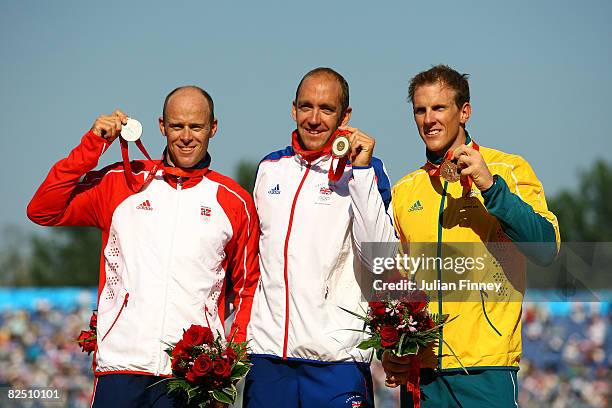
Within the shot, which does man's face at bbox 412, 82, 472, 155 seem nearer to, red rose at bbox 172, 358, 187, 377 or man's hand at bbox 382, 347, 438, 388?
man's hand at bbox 382, 347, 438, 388

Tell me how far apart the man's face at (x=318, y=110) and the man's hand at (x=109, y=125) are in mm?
1159

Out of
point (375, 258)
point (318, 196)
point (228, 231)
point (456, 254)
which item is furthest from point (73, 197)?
point (456, 254)

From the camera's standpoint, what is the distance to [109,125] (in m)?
5.75

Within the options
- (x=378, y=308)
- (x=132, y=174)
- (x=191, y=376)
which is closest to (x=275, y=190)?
(x=132, y=174)

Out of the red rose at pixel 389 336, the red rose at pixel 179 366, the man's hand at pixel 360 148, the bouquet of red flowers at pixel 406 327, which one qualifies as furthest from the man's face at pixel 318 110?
the red rose at pixel 179 366

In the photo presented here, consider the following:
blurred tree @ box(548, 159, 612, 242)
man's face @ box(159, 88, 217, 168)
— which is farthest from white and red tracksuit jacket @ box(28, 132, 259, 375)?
blurred tree @ box(548, 159, 612, 242)

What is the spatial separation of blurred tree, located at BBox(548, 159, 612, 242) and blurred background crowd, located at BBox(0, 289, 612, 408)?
86.5 ft

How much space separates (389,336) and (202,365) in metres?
1.11

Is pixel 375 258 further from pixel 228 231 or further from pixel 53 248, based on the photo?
pixel 53 248

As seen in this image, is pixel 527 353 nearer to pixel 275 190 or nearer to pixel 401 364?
pixel 275 190

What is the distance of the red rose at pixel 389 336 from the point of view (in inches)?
203

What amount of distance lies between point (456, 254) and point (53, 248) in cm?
5055

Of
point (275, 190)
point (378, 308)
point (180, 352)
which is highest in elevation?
point (275, 190)

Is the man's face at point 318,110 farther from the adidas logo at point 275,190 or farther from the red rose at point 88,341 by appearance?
the red rose at point 88,341
